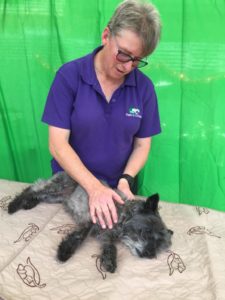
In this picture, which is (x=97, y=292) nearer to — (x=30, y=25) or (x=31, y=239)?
(x=31, y=239)

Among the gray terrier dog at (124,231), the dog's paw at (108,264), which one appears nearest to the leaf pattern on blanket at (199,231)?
the gray terrier dog at (124,231)

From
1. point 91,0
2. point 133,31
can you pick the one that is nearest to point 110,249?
point 133,31

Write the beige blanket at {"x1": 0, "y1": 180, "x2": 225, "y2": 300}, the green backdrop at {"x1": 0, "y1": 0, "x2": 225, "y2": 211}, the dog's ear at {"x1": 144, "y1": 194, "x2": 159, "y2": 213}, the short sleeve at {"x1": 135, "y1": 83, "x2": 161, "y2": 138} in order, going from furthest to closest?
the green backdrop at {"x1": 0, "y1": 0, "x2": 225, "y2": 211}
the short sleeve at {"x1": 135, "y1": 83, "x2": 161, "y2": 138}
the dog's ear at {"x1": 144, "y1": 194, "x2": 159, "y2": 213}
the beige blanket at {"x1": 0, "y1": 180, "x2": 225, "y2": 300}

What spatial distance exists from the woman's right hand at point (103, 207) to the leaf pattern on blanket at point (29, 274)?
0.30 metres

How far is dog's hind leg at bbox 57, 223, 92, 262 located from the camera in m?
1.30

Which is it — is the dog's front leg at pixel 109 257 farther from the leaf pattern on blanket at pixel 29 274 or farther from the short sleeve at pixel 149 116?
the short sleeve at pixel 149 116

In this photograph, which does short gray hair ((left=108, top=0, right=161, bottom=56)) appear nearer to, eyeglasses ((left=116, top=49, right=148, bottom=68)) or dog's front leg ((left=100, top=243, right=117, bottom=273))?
eyeglasses ((left=116, top=49, right=148, bottom=68))

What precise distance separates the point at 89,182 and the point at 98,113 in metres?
0.32

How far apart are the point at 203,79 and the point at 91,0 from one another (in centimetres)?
79

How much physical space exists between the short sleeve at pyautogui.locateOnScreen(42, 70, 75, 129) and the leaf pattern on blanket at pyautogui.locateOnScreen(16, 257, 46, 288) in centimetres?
61

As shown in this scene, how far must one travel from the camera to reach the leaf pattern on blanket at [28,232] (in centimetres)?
142

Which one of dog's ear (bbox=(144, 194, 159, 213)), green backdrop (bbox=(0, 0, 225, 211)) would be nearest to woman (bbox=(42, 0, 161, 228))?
dog's ear (bbox=(144, 194, 159, 213))

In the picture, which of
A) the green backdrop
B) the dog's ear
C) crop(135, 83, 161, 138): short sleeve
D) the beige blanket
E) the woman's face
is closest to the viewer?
the beige blanket

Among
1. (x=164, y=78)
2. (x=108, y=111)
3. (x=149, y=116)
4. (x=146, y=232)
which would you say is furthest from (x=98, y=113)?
(x=164, y=78)
